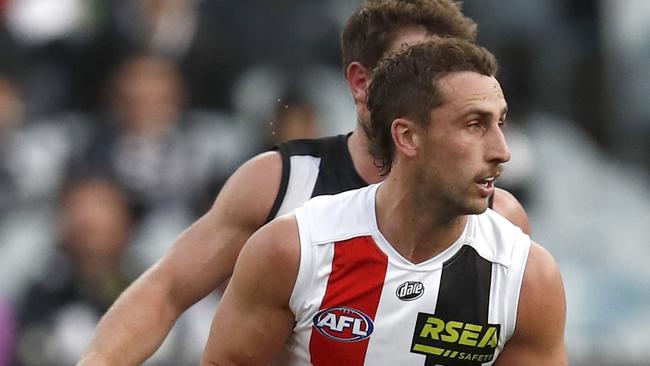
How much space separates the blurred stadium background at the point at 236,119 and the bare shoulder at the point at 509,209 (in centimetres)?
352

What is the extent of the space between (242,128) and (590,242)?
2.44m

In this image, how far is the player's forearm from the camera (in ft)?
15.9

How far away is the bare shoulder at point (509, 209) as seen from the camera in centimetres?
473

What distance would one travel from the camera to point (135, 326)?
4.91m

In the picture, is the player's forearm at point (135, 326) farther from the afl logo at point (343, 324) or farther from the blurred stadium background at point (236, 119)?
the blurred stadium background at point (236, 119)

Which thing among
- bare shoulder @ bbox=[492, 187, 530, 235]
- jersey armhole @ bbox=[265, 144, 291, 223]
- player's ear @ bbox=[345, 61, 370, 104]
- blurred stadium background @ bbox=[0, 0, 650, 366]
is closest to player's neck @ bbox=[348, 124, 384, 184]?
player's ear @ bbox=[345, 61, 370, 104]

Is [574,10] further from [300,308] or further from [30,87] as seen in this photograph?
[300,308]

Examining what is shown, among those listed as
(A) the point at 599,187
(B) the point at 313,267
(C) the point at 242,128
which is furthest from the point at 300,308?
(A) the point at 599,187

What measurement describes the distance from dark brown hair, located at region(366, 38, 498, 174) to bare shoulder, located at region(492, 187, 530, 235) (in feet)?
1.72

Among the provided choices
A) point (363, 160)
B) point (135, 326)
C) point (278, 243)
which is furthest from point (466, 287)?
point (135, 326)

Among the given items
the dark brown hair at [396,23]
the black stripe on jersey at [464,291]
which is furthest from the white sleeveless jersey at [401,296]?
the dark brown hair at [396,23]

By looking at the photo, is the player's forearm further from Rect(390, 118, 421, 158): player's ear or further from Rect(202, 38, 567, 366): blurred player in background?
Rect(390, 118, 421, 158): player's ear

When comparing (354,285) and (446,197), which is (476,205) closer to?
(446,197)

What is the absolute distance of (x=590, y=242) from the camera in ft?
30.3
